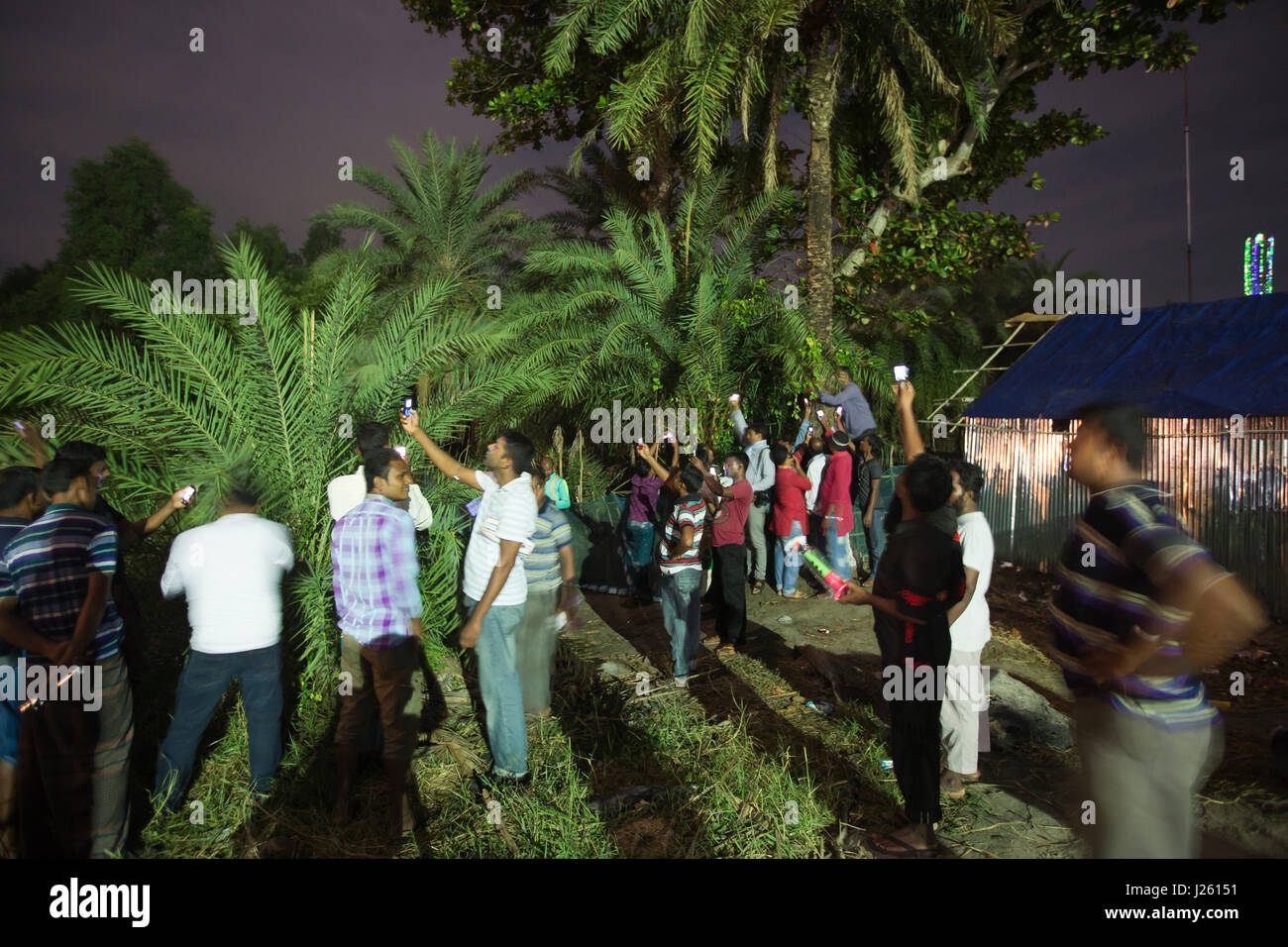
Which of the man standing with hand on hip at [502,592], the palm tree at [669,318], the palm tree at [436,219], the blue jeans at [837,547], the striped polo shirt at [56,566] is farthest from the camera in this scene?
the palm tree at [436,219]

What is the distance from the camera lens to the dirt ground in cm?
392

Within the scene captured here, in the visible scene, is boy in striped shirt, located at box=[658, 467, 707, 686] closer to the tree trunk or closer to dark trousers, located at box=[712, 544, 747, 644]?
dark trousers, located at box=[712, 544, 747, 644]

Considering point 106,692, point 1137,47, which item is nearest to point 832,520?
point 106,692

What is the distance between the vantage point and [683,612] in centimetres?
575

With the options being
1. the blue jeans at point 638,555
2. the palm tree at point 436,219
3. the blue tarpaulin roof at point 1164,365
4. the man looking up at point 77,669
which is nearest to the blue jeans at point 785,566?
the blue jeans at point 638,555

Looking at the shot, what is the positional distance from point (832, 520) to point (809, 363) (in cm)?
283

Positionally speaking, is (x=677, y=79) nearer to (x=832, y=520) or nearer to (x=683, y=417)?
(x=683, y=417)

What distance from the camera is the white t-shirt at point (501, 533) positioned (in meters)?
3.87

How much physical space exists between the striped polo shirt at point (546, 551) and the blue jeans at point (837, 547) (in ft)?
13.3

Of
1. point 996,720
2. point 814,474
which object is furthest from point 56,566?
point 814,474

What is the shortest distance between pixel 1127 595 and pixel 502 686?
9.56 feet

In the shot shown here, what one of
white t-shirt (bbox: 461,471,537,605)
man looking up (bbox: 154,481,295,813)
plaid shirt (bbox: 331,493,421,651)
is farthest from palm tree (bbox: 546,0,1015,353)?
man looking up (bbox: 154,481,295,813)

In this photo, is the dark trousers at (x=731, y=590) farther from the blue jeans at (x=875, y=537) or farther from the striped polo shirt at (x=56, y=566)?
the striped polo shirt at (x=56, y=566)

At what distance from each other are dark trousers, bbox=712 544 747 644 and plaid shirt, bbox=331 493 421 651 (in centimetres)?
336
